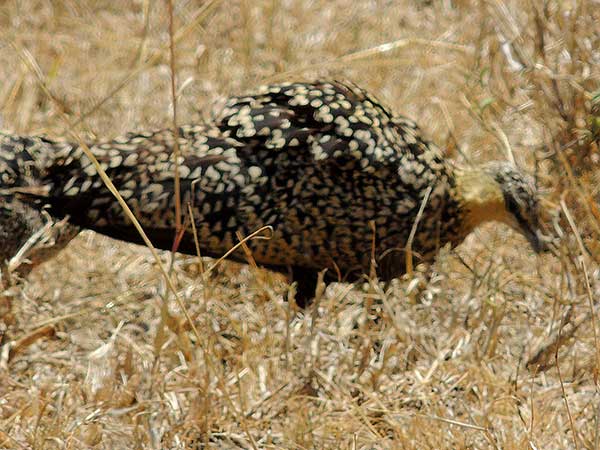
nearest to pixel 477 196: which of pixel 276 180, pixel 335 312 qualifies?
pixel 335 312

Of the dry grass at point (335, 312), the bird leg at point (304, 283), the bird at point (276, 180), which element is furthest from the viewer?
the bird leg at point (304, 283)

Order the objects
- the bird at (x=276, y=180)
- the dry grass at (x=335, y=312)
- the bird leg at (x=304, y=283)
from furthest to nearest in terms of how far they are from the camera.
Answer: the bird leg at (x=304, y=283) → the bird at (x=276, y=180) → the dry grass at (x=335, y=312)

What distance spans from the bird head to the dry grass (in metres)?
0.10

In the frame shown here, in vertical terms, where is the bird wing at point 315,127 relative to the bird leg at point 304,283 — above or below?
above

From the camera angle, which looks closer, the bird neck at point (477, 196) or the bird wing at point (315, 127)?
the bird wing at point (315, 127)

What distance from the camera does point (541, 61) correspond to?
4.16 meters

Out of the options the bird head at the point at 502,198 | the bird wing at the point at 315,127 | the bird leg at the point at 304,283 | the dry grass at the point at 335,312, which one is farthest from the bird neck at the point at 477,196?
the bird leg at the point at 304,283

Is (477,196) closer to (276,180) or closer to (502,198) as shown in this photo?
(502,198)

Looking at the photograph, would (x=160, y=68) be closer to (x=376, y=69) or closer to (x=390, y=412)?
(x=376, y=69)

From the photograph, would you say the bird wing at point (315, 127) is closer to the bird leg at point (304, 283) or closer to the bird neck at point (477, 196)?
the bird neck at point (477, 196)

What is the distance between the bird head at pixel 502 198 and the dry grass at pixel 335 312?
0.34 ft

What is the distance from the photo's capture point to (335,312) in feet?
11.3

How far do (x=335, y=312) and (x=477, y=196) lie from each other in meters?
0.66

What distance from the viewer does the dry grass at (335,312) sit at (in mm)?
2896
